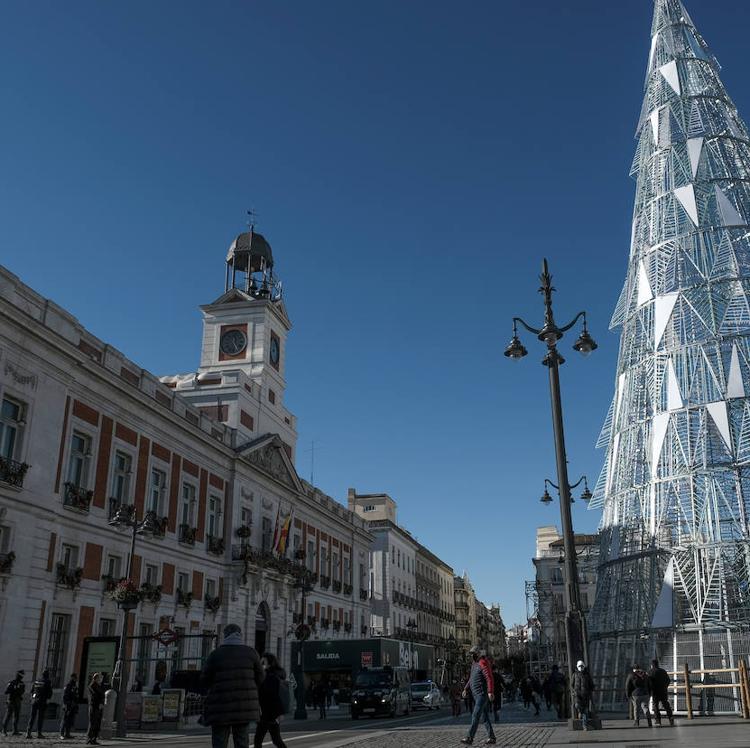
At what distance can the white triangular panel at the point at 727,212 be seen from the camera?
3219cm

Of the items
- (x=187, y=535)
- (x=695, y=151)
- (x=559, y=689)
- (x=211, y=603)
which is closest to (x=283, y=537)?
(x=211, y=603)

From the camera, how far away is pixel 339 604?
5666 centimetres

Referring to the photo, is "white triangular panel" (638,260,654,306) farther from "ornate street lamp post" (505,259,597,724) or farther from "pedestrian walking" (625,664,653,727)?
"pedestrian walking" (625,664,653,727)

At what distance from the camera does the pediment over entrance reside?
41719mm

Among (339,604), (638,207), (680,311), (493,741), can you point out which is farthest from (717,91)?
(339,604)

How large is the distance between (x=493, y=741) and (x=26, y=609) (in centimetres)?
1486

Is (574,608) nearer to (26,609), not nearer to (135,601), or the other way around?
(135,601)

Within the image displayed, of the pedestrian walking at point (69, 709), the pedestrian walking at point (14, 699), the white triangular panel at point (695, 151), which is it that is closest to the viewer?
the pedestrian walking at point (69, 709)

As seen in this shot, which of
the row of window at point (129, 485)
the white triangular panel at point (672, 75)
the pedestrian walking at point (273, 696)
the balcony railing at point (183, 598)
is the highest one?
the white triangular panel at point (672, 75)

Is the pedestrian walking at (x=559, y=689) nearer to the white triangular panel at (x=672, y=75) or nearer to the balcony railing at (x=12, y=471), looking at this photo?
the balcony railing at (x=12, y=471)

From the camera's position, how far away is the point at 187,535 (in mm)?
34312

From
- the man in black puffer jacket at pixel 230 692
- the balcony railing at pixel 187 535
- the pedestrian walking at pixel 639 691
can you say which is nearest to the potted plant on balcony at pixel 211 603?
the balcony railing at pixel 187 535

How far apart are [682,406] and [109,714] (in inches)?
911

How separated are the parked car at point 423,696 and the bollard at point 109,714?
20.5 meters
